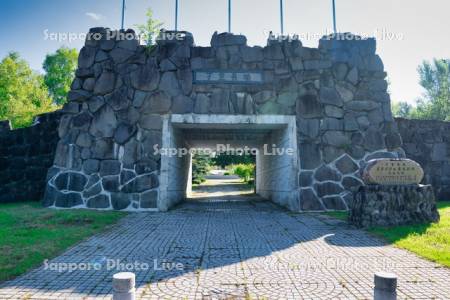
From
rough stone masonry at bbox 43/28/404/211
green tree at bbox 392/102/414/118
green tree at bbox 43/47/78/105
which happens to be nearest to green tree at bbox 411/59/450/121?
green tree at bbox 392/102/414/118

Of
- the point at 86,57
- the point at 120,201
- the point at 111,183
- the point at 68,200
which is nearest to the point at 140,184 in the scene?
the point at 120,201

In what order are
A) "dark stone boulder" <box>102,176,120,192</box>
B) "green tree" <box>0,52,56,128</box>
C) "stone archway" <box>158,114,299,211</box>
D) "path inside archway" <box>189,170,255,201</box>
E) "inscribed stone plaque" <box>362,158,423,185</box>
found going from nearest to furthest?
1. "inscribed stone plaque" <box>362,158,423,185</box>
2. "dark stone boulder" <box>102,176,120,192</box>
3. "stone archway" <box>158,114,299,211</box>
4. "path inside archway" <box>189,170,255,201</box>
5. "green tree" <box>0,52,56,128</box>

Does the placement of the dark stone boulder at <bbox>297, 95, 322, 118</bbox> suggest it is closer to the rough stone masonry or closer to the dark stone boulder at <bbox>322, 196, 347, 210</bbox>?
the rough stone masonry

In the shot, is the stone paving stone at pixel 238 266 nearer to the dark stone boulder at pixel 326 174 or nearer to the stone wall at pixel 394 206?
the stone wall at pixel 394 206

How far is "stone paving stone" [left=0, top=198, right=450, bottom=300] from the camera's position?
3447 millimetres

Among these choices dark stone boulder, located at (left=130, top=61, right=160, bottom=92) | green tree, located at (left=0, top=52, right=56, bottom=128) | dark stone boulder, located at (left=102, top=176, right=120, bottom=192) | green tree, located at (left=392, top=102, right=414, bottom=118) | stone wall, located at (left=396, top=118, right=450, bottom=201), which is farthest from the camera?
green tree, located at (left=392, top=102, right=414, bottom=118)

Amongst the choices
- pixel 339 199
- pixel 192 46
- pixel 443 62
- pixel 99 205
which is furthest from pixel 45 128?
pixel 443 62

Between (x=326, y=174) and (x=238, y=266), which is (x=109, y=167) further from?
(x=238, y=266)

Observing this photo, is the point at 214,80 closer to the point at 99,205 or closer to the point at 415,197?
the point at 99,205

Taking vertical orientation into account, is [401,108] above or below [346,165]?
above

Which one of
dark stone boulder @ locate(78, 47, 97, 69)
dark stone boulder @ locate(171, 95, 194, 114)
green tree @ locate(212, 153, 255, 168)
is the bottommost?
green tree @ locate(212, 153, 255, 168)

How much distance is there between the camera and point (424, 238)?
5.77 meters

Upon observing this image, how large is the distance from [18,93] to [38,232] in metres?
26.4

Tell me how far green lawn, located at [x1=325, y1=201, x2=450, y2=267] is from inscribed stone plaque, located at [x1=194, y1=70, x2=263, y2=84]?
550cm
